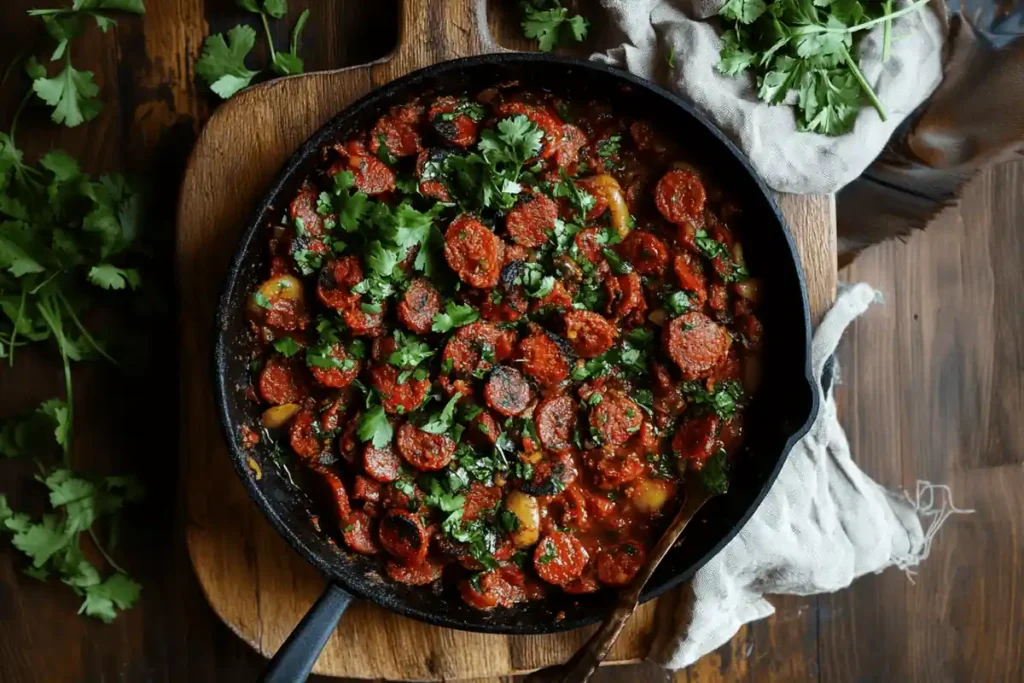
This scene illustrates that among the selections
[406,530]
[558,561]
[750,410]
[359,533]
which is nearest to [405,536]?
[406,530]

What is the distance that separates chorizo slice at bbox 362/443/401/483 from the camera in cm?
226

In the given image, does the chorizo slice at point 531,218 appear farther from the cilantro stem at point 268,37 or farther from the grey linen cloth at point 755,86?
the cilantro stem at point 268,37

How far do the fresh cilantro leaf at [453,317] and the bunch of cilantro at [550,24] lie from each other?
80cm

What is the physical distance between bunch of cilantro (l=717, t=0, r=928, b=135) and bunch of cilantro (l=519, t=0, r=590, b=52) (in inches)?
15.6

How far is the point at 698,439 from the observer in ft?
7.45

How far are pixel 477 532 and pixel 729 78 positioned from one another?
1416 mm

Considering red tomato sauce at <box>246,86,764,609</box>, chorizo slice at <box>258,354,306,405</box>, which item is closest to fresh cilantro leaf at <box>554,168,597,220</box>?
red tomato sauce at <box>246,86,764,609</box>

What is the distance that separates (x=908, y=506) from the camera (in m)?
2.79

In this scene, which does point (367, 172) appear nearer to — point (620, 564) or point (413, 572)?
point (413, 572)

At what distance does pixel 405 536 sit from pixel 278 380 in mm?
547

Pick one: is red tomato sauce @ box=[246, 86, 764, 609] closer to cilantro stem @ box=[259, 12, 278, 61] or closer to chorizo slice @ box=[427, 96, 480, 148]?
chorizo slice @ box=[427, 96, 480, 148]

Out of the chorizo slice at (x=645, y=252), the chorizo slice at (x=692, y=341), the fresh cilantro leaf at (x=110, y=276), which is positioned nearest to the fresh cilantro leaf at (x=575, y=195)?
the chorizo slice at (x=645, y=252)

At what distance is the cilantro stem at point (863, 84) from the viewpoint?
7.46ft

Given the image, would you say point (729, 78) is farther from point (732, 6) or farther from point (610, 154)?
point (610, 154)
